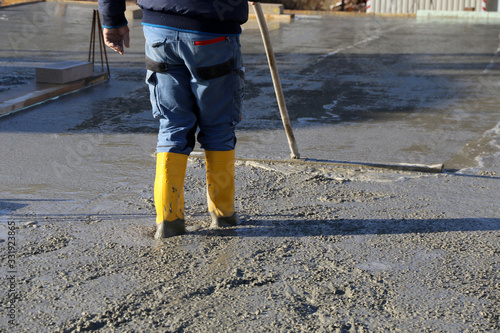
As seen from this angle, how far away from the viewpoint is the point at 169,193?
3.24 meters

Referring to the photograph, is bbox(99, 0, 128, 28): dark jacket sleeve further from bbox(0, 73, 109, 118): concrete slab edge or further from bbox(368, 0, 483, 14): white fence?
bbox(368, 0, 483, 14): white fence

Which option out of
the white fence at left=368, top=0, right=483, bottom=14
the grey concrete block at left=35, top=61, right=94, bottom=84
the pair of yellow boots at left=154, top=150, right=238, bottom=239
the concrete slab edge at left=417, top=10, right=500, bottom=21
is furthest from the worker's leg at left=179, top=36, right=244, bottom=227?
the white fence at left=368, top=0, right=483, bottom=14

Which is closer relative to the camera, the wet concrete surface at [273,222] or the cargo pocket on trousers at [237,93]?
the wet concrete surface at [273,222]

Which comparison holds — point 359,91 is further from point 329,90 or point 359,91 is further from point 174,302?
point 174,302

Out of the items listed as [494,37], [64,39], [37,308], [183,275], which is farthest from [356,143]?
[494,37]

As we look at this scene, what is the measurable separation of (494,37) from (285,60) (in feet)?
18.8

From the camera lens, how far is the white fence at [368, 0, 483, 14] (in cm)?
1920

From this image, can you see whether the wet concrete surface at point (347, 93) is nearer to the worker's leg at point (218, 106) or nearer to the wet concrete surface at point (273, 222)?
the wet concrete surface at point (273, 222)

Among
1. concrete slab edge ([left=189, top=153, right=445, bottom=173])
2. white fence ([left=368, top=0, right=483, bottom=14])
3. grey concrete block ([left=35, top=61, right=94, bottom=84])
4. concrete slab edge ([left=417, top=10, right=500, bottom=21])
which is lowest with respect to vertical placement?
concrete slab edge ([left=189, top=153, right=445, bottom=173])

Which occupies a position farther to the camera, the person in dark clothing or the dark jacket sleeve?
the dark jacket sleeve

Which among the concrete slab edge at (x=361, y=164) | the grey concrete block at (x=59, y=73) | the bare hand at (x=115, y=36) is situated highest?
the bare hand at (x=115, y=36)

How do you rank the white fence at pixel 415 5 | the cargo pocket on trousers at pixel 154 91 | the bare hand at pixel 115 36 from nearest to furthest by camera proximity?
the cargo pocket on trousers at pixel 154 91 → the bare hand at pixel 115 36 → the white fence at pixel 415 5

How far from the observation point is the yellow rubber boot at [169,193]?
3242 mm

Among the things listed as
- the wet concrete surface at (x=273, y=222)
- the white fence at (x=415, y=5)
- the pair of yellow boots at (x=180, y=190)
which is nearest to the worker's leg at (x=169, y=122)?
the pair of yellow boots at (x=180, y=190)
